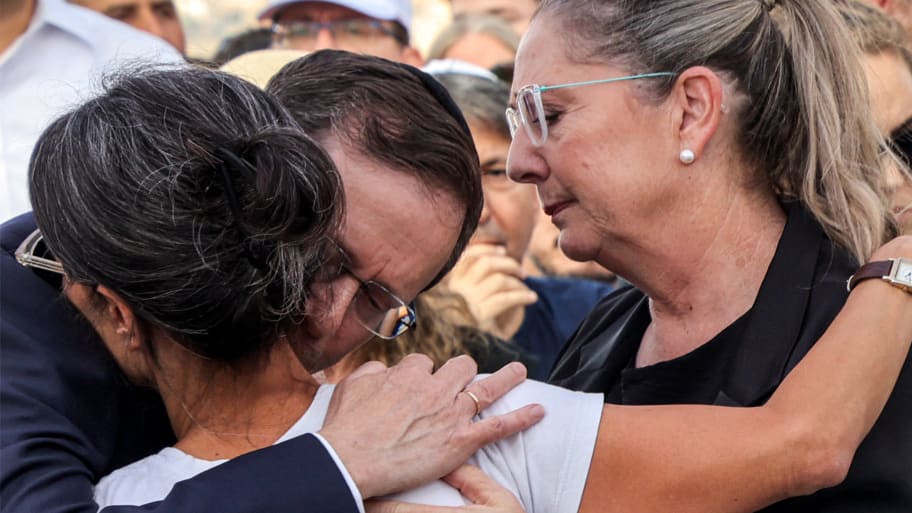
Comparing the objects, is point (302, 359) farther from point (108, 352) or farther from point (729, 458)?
point (729, 458)

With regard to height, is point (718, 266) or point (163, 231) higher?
point (163, 231)

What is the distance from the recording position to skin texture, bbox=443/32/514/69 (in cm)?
475

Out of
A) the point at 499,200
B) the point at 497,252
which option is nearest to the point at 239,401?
the point at 497,252

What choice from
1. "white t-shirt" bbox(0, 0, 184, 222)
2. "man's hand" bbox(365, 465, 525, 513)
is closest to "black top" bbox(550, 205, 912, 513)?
"man's hand" bbox(365, 465, 525, 513)

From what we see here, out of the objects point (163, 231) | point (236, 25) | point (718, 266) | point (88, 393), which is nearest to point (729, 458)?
point (718, 266)

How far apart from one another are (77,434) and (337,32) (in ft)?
9.44

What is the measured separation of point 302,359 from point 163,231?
403 millimetres

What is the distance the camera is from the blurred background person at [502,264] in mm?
3740

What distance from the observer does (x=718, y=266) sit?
2328 millimetres

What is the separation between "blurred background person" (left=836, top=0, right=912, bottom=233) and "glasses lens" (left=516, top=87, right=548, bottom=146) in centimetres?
82

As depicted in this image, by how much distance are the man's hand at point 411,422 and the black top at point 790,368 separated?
53 centimetres

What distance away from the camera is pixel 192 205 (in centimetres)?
160

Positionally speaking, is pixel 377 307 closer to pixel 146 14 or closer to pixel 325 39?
pixel 325 39

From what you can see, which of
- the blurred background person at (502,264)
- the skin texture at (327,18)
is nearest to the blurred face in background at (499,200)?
the blurred background person at (502,264)
